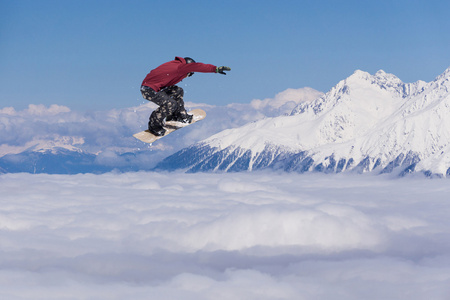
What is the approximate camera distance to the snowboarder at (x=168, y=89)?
1837 centimetres

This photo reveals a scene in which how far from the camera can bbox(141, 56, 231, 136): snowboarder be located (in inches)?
723

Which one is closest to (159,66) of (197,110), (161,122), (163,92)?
(163,92)

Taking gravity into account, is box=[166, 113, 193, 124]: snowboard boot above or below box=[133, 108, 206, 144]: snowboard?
above

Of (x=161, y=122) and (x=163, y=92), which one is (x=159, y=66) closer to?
(x=163, y=92)

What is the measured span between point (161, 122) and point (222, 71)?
514cm

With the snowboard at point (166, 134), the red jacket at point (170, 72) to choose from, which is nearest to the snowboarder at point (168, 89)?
the red jacket at point (170, 72)

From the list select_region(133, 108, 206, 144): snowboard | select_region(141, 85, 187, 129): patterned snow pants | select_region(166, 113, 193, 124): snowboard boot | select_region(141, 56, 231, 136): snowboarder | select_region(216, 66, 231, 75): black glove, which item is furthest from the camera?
select_region(166, 113, 193, 124): snowboard boot

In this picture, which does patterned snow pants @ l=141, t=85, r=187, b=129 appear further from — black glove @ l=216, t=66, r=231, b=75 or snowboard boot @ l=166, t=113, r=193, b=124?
black glove @ l=216, t=66, r=231, b=75

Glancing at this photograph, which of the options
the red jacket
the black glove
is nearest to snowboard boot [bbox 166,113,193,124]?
the red jacket

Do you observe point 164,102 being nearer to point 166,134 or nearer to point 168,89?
point 168,89

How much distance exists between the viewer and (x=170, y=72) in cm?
1902

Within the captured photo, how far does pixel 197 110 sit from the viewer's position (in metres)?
→ 23.5

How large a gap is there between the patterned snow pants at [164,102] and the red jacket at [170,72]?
267mm

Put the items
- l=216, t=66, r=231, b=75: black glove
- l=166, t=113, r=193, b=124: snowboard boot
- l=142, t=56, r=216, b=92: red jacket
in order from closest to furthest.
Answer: l=216, t=66, r=231, b=75: black glove
l=142, t=56, r=216, b=92: red jacket
l=166, t=113, r=193, b=124: snowboard boot
